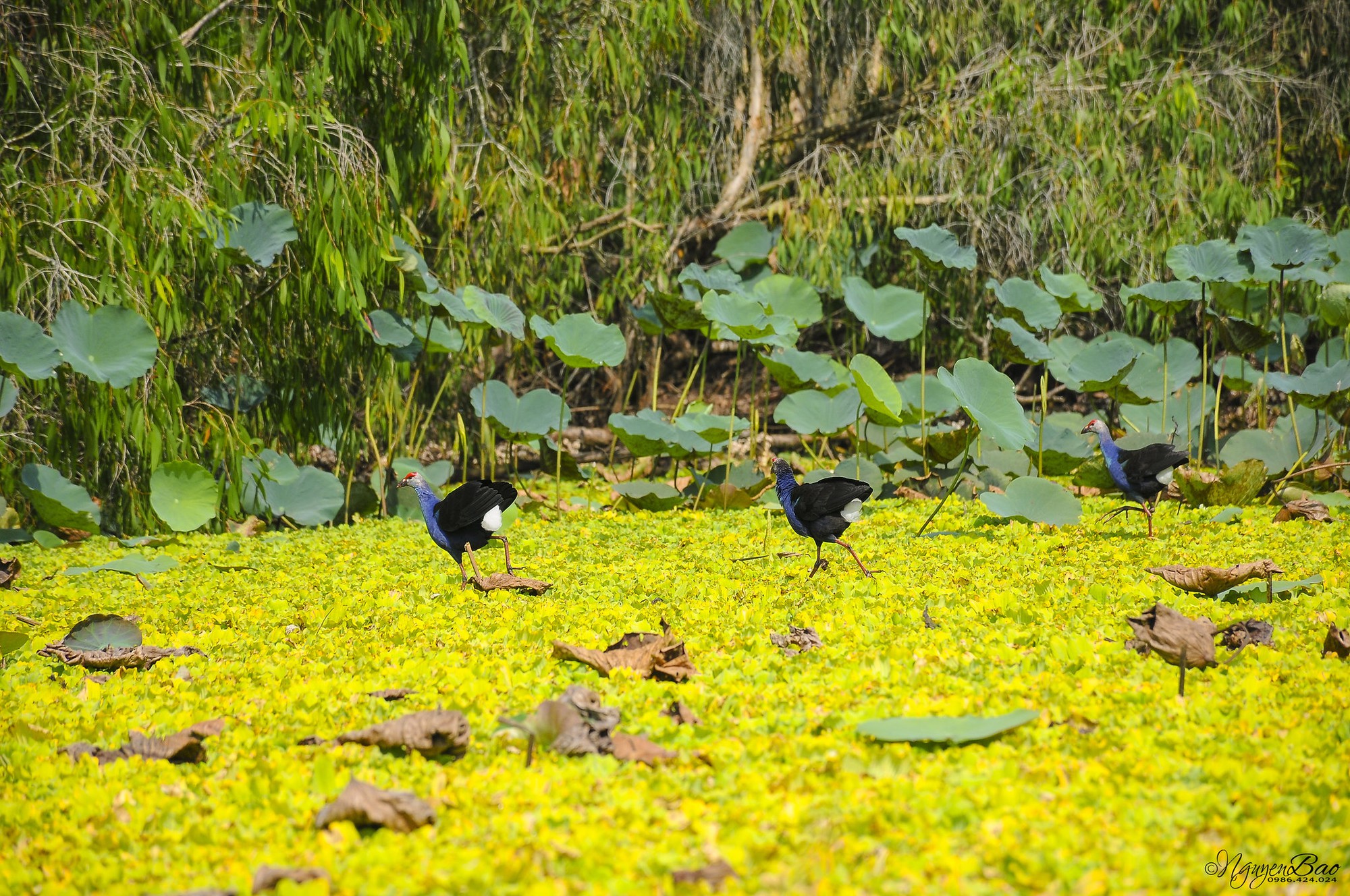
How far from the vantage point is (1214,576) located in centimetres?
334

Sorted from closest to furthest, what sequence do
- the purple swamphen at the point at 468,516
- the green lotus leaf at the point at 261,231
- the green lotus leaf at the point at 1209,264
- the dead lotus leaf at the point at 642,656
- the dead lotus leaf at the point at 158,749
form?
1. the dead lotus leaf at the point at 158,749
2. the dead lotus leaf at the point at 642,656
3. the purple swamphen at the point at 468,516
4. the green lotus leaf at the point at 261,231
5. the green lotus leaf at the point at 1209,264

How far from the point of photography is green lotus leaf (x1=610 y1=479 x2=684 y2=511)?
18.8 feet

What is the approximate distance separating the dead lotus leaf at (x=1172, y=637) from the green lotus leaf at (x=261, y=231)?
4.01 meters

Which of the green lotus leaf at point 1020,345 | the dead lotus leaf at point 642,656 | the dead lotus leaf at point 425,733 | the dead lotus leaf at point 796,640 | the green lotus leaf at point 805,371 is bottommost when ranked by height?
the green lotus leaf at point 805,371

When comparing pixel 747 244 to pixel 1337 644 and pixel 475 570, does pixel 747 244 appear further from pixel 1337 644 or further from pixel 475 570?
pixel 1337 644

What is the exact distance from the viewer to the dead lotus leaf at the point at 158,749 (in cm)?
219

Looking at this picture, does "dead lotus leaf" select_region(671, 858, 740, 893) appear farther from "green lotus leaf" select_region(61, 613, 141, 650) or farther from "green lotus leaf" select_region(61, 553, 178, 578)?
"green lotus leaf" select_region(61, 553, 178, 578)

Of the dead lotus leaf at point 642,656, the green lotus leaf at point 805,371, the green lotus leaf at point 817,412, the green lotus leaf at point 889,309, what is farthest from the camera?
the green lotus leaf at point 889,309

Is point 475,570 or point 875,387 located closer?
point 475,570

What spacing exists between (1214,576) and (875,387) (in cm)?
179

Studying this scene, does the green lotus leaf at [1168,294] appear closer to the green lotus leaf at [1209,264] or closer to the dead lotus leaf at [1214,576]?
the green lotus leaf at [1209,264]

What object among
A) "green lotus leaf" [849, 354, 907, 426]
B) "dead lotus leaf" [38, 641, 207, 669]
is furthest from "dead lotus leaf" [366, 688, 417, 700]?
"green lotus leaf" [849, 354, 907, 426]

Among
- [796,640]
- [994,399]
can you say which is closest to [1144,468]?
[994,399]

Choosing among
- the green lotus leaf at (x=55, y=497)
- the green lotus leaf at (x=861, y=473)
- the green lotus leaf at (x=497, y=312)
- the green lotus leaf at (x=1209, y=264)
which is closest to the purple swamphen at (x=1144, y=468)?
the green lotus leaf at (x=861, y=473)
